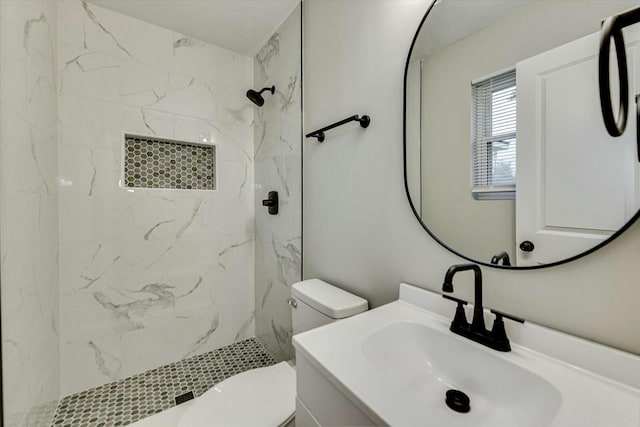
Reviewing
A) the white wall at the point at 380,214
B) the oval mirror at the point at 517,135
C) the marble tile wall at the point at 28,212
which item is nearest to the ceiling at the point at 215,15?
the white wall at the point at 380,214

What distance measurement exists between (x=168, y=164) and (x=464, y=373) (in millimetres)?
2043

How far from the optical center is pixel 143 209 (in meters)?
1.74

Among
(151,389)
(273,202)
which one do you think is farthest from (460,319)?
(151,389)

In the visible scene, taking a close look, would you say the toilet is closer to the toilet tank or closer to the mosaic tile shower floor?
the toilet tank

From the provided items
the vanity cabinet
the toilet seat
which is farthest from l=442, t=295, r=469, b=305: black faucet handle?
the toilet seat

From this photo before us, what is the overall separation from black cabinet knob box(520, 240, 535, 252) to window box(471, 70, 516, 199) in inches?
5.1

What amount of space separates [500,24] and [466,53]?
0.11 metres

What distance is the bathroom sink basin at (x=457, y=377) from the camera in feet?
1.85

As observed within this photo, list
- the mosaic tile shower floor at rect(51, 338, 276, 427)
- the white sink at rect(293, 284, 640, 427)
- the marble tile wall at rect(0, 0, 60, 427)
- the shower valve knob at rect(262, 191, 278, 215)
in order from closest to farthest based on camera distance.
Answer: the white sink at rect(293, 284, 640, 427) < the marble tile wall at rect(0, 0, 60, 427) < the mosaic tile shower floor at rect(51, 338, 276, 427) < the shower valve knob at rect(262, 191, 278, 215)

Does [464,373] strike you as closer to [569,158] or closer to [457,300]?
[457,300]

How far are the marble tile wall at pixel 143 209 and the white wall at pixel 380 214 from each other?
802 mm

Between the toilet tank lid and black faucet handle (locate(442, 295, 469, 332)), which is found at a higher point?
black faucet handle (locate(442, 295, 469, 332))

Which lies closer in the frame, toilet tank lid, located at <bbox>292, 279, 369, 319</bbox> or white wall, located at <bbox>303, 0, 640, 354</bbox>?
white wall, located at <bbox>303, 0, 640, 354</bbox>

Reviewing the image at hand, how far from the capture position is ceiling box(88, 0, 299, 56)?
158cm
